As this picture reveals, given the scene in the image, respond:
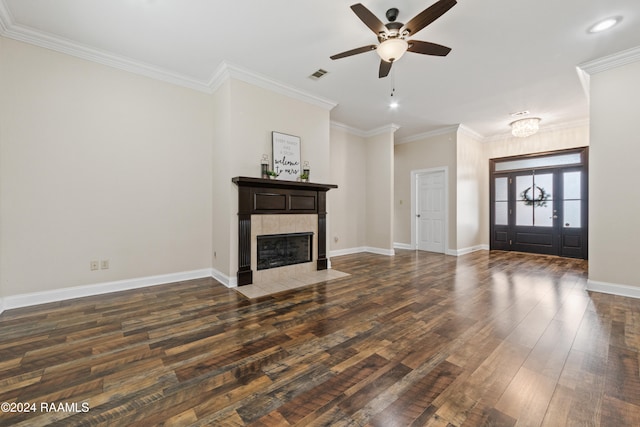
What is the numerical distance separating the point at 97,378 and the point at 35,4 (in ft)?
11.9

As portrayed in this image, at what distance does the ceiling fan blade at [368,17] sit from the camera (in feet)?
7.30

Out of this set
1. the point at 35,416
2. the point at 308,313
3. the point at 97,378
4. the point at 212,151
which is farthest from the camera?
the point at 212,151

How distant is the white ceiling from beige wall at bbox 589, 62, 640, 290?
0.48 metres

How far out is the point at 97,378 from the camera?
1.72 metres

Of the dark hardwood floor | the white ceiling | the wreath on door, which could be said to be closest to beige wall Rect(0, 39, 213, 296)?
the white ceiling

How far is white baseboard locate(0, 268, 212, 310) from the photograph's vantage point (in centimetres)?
292

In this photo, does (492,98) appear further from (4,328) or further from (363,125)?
(4,328)

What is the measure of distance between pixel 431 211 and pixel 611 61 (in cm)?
411

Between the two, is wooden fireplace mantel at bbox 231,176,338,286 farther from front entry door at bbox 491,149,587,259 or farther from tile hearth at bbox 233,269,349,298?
front entry door at bbox 491,149,587,259

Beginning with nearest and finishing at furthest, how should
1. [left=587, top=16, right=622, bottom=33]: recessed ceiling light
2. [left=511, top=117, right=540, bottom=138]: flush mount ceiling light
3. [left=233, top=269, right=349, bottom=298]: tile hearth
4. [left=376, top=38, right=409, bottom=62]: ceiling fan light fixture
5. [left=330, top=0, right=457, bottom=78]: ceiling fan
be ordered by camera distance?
[left=330, top=0, right=457, bottom=78]: ceiling fan < [left=376, top=38, right=409, bottom=62]: ceiling fan light fixture < [left=587, top=16, right=622, bottom=33]: recessed ceiling light < [left=233, top=269, right=349, bottom=298]: tile hearth < [left=511, top=117, right=540, bottom=138]: flush mount ceiling light

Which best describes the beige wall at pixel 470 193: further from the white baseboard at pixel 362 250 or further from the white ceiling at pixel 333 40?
the white ceiling at pixel 333 40

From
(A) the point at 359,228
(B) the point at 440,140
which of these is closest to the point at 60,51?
(A) the point at 359,228

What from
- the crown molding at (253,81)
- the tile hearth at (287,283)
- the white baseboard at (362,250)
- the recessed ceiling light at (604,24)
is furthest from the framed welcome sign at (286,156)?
the recessed ceiling light at (604,24)

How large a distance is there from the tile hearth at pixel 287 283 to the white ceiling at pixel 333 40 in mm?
3200
